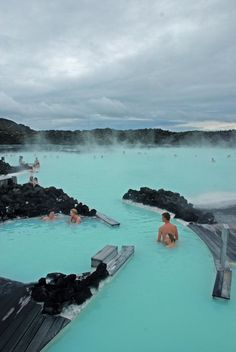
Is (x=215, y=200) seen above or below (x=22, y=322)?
above

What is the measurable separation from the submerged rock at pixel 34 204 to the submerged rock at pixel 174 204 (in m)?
2.36

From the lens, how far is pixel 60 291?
428cm

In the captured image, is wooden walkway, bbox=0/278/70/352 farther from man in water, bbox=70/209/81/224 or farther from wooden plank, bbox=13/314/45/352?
man in water, bbox=70/209/81/224

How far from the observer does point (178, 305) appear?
456 centimetres

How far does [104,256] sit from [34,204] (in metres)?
4.62

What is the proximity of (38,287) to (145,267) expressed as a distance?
2.26 metres

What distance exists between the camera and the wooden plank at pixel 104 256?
18.6 feet

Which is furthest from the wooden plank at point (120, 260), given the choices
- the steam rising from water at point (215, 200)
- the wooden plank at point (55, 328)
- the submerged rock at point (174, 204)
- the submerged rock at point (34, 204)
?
the steam rising from water at point (215, 200)

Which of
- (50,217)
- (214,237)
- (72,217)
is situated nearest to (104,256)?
(214,237)

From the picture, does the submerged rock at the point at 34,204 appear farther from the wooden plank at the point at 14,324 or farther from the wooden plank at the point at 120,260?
the wooden plank at the point at 14,324

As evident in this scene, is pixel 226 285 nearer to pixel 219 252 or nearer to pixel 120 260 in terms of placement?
pixel 219 252

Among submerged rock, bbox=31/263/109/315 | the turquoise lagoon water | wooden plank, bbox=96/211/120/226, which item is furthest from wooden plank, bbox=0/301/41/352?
wooden plank, bbox=96/211/120/226

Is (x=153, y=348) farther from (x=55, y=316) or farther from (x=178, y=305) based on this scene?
(x=55, y=316)

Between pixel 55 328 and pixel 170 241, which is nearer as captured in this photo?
pixel 55 328
